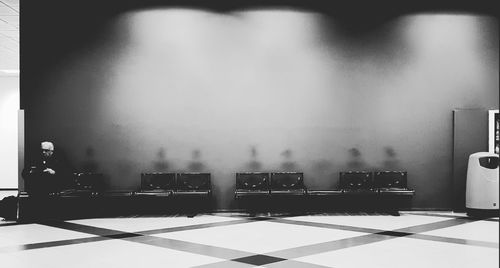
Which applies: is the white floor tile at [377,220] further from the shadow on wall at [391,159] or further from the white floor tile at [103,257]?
the white floor tile at [103,257]

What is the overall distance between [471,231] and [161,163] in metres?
4.85

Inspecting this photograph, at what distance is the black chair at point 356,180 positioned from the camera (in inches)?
330

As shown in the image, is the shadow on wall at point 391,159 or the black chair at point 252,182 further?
the shadow on wall at point 391,159

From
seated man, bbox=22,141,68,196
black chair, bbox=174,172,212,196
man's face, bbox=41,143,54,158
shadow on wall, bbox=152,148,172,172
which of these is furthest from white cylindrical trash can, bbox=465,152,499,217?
man's face, bbox=41,143,54,158

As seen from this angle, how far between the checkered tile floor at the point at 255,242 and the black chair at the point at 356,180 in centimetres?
52

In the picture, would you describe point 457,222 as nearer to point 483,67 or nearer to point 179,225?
point 483,67

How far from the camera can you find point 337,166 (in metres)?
8.70

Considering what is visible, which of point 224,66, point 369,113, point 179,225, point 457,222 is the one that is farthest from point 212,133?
point 457,222

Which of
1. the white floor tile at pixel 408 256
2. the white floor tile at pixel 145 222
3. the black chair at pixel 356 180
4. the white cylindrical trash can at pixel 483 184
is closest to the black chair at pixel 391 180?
the black chair at pixel 356 180

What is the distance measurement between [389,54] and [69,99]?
215 inches

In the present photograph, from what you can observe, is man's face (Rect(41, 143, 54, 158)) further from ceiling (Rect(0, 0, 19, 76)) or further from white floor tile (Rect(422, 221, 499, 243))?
white floor tile (Rect(422, 221, 499, 243))

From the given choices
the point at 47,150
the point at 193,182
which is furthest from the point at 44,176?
the point at 193,182

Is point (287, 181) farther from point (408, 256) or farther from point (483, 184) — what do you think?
point (408, 256)

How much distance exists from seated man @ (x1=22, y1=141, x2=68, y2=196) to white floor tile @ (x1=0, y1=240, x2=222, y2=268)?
2632 millimetres
